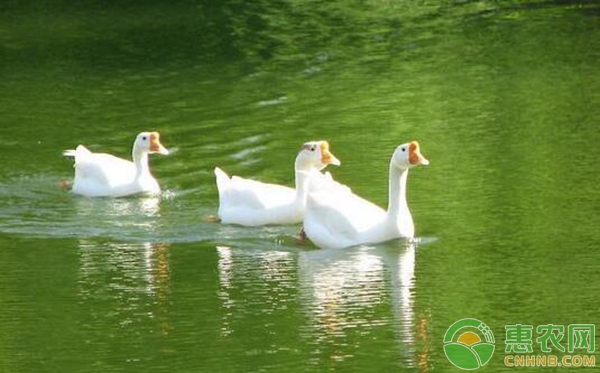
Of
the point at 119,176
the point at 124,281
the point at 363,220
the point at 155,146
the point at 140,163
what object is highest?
the point at 155,146

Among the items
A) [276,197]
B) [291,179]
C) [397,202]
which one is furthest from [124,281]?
[291,179]

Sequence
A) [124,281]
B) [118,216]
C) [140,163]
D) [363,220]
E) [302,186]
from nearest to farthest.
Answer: [124,281] → [363,220] → [302,186] → [118,216] → [140,163]

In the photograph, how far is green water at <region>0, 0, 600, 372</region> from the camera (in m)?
12.6

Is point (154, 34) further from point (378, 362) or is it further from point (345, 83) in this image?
point (378, 362)

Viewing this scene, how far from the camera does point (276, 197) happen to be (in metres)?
15.8

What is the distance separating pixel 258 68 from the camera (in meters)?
24.3

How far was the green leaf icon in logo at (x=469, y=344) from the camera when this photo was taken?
11.7 meters

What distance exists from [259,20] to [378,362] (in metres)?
17.6

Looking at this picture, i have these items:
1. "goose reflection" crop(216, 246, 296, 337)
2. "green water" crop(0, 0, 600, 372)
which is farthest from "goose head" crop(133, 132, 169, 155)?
"goose reflection" crop(216, 246, 296, 337)

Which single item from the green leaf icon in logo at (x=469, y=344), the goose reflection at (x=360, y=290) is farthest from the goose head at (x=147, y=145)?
the green leaf icon in logo at (x=469, y=344)

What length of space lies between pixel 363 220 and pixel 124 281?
2.10m

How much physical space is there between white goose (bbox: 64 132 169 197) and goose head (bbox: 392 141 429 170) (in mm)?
3074

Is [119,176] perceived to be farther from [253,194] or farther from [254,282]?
[254,282]

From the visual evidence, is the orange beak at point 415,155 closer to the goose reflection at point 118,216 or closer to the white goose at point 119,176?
the goose reflection at point 118,216
